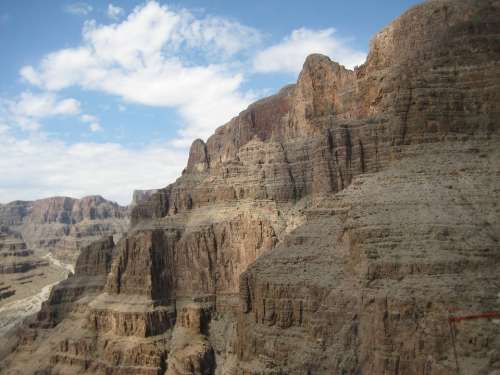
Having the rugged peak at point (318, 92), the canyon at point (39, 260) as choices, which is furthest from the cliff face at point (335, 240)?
the canyon at point (39, 260)

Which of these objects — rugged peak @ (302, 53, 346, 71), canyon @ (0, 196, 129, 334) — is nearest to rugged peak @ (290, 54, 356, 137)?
rugged peak @ (302, 53, 346, 71)

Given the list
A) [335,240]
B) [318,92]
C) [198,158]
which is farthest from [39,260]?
A: [335,240]

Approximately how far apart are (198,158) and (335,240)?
160 ft

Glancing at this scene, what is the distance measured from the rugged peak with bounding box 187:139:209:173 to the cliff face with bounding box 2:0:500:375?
6692 millimetres

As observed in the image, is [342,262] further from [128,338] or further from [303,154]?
[128,338]

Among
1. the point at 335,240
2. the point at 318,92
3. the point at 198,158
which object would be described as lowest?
the point at 335,240

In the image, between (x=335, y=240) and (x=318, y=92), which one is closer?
(x=335, y=240)

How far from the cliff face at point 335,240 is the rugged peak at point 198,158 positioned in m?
6.69

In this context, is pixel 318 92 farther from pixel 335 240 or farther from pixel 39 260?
pixel 39 260

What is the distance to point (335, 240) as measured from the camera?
153 feet

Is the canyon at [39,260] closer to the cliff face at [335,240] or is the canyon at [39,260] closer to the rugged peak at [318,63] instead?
the cliff face at [335,240]

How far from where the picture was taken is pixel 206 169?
289ft

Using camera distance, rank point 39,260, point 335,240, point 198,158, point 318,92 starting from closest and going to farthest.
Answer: point 335,240, point 318,92, point 198,158, point 39,260

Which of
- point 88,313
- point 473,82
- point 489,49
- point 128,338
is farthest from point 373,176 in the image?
point 88,313
